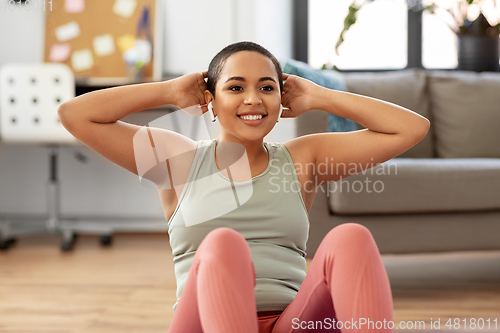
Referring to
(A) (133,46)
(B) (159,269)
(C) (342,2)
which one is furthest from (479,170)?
(A) (133,46)

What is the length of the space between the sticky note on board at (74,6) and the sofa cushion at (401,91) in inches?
67.2

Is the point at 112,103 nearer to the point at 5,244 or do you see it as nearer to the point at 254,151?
the point at 254,151

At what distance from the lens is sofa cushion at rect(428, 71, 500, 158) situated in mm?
2049

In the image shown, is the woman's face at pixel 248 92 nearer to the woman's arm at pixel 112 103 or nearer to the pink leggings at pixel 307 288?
the woman's arm at pixel 112 103

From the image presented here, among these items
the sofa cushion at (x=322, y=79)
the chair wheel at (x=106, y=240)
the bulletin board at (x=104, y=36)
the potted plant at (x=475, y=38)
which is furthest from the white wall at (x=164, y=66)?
the sofa cushion at (x=322, y=79)

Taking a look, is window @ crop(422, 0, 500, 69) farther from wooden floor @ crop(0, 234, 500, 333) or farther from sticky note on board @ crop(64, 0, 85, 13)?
sticky note on board @ crop(64, 0, 85, 13)

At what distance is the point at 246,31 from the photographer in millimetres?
2787

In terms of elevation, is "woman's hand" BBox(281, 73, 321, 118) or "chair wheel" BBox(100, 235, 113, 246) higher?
Result: "woman's hand" BBox(281, 73, 321, 118)

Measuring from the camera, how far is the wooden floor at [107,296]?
1.35 metres

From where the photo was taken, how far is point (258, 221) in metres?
0.89

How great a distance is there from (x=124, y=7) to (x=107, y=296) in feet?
6.13

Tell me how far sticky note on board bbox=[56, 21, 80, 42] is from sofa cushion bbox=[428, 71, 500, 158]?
6.67ft

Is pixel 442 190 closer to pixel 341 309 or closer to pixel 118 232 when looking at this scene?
pixel 341 309

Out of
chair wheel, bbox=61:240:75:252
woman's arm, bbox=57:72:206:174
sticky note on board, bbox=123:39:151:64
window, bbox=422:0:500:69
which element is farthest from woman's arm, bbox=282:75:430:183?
window, bbox=422:0:500:69
